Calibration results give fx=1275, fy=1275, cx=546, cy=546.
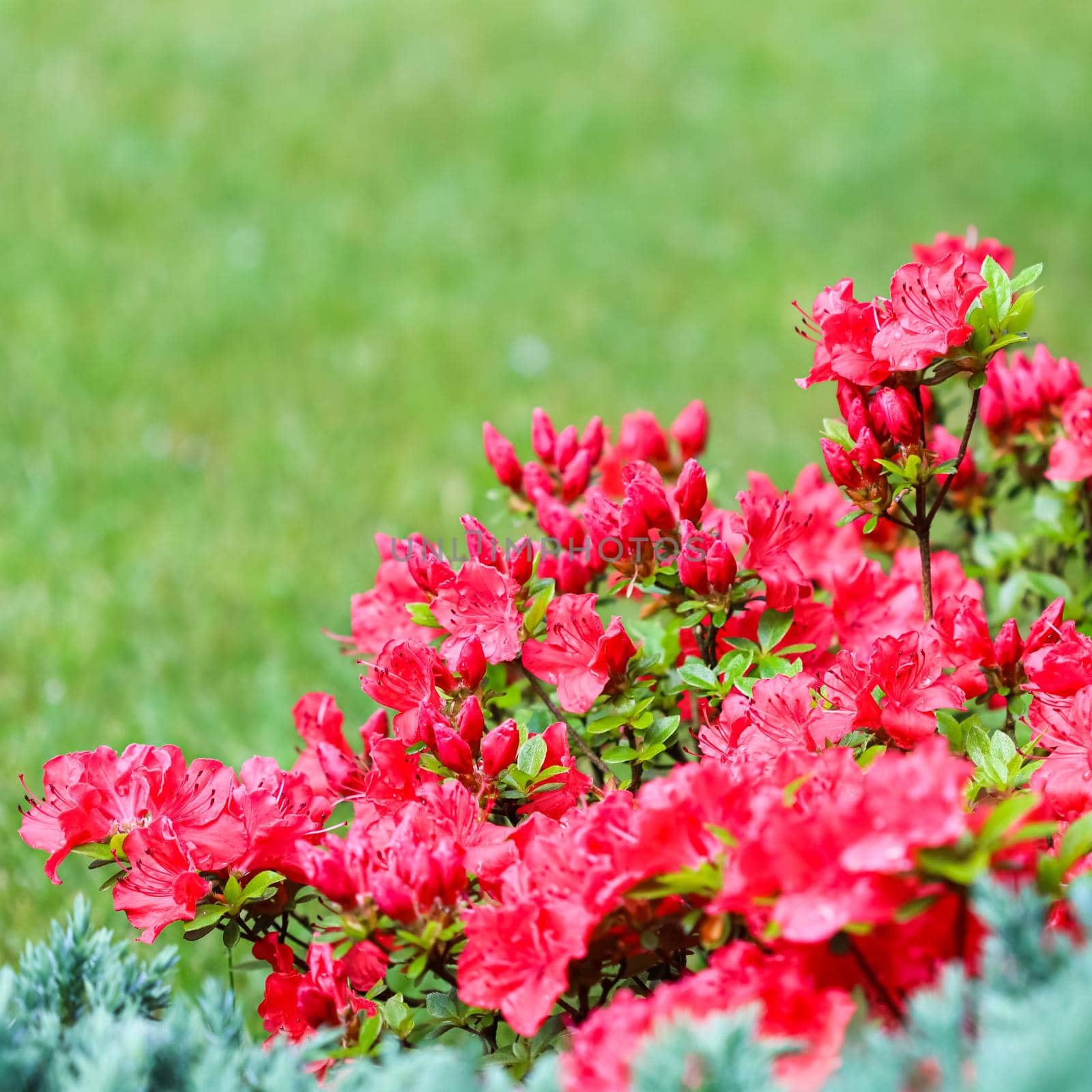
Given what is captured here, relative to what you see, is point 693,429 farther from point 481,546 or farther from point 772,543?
point 481,546

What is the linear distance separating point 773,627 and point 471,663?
13.3 inches

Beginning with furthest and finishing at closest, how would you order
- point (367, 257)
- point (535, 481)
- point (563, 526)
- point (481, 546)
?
point (367, 257) → point (535, 481) → point (563, 526) → point (481, 546)

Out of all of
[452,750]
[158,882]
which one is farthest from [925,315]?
[158,882]

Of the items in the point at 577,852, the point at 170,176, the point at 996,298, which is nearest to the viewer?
the point at 577,852

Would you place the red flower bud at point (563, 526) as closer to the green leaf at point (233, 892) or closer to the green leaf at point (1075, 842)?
the green leaf at point (233, 892)

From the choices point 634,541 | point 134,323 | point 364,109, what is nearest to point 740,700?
point 634,541

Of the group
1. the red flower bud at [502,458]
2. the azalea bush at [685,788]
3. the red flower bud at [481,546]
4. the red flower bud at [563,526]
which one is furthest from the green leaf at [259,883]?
the red flower bud at [502,458]

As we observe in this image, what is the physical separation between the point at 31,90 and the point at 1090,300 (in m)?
4.51

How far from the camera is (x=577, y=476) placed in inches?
63.2

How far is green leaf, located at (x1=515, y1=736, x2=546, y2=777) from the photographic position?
123 centimetres

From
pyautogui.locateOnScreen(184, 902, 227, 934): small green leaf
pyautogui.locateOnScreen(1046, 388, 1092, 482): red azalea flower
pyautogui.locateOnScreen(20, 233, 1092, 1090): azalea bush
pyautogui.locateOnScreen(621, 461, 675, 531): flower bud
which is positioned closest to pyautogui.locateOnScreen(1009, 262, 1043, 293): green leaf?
pyautogui.locateOnScreen(20, 233, 1092, 1090): azalea bush

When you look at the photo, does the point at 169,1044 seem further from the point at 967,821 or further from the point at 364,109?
the point at 364,109

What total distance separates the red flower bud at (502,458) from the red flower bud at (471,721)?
1.48 feet

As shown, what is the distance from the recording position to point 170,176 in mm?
5184
